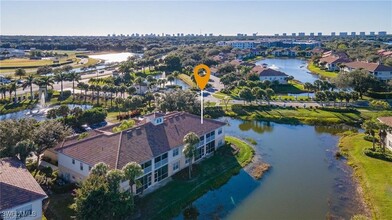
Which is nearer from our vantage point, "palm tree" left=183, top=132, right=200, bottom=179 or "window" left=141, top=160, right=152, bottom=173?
"window" left=141, top=160, right=152, bottom=173

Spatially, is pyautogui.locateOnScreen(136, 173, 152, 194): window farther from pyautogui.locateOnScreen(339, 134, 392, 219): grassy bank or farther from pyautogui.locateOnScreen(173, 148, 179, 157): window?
pyautogui.locateOnScreen(339, 134, 392, 219): grassy bank

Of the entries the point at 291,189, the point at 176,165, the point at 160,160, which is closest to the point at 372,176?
the point at 291,189

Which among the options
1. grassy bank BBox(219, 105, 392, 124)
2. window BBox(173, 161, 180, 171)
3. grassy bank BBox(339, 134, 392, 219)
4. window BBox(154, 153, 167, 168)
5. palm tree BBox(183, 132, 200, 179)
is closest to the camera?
grassy bank BBox(339, 134, 392, 219)

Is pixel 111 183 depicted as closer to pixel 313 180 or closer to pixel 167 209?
pixel 167 209

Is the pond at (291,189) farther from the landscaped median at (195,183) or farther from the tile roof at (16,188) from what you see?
the tile roof at (16,188)

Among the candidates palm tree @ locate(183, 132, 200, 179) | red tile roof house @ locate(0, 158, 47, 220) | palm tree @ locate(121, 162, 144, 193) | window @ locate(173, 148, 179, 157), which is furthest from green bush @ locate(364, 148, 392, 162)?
red tile roof house @ locate(0, 158, 47, 220)

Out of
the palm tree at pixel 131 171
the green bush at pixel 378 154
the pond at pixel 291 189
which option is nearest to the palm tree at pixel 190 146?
the pond at pixel 291 189

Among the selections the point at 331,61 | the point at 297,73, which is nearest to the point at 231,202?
the point at 297,73
